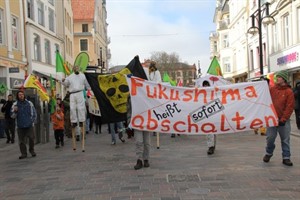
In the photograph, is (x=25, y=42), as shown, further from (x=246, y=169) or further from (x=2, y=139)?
(x=246, y=169)

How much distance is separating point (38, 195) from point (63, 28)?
35709 millimetres

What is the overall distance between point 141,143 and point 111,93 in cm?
194

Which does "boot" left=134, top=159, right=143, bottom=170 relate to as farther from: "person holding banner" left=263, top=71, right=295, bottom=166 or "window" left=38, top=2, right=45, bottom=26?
"window" left=38, top=2, right=45, bottom=26

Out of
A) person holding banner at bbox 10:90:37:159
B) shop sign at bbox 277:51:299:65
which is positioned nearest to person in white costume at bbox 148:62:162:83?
person holding banner at bbox 10:90:37:159

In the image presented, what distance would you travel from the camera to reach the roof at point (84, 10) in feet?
214

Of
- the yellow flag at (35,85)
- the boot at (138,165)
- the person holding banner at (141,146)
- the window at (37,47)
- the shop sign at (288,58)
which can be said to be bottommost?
the boot at (138,165)

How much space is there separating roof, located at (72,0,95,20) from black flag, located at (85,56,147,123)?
56653mm

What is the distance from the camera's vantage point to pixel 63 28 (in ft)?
133

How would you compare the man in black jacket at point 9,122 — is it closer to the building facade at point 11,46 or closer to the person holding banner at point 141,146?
the building facade at point 11,46

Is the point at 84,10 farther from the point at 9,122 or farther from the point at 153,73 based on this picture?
the point at 153,73

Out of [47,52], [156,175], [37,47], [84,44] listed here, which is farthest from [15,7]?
[84,44]

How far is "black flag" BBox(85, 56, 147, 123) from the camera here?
9.66m

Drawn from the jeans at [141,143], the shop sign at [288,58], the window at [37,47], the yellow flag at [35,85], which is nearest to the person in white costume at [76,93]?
the yellow flag at [35,85]

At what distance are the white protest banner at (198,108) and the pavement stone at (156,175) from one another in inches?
30.3
